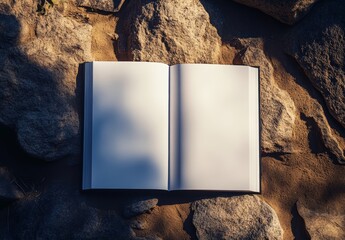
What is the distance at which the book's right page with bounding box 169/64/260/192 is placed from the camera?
6.78ft

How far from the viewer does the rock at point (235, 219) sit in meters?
2.08

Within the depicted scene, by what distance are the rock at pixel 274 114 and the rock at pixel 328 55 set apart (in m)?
0.16

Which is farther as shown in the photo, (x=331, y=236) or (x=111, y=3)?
(x=111, y=3)

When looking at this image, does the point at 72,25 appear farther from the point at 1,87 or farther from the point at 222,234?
the point at 222,234

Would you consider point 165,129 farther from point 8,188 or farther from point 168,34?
point 8,188

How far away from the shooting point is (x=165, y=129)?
2.07m

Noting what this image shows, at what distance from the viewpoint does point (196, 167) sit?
2.06 metres

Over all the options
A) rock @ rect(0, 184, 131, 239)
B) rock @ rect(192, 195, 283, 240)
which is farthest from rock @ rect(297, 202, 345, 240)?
rock @ rect(0, 184, 131, 239)

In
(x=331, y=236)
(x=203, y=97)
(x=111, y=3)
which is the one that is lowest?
(x=331, y=236)

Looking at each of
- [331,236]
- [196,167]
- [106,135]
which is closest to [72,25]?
[106,135]

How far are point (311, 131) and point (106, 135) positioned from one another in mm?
924

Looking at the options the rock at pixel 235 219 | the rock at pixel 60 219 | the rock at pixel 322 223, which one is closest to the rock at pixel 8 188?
the rock at pixel 60 219

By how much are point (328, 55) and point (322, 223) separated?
75 centimetres

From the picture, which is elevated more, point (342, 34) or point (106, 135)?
point (342, 34)
